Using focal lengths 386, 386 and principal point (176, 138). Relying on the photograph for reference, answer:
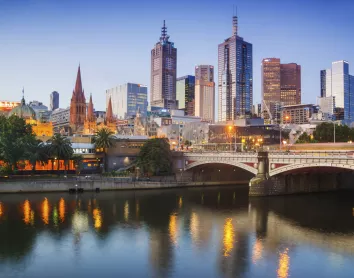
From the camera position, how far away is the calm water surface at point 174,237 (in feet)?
135

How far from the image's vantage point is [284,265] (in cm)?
4212

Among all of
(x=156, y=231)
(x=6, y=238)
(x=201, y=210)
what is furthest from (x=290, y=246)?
(x=6, y=238)

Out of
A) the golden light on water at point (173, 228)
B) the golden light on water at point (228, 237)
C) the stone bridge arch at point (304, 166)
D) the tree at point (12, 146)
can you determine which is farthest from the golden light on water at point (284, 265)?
the tree at point (12, 146)

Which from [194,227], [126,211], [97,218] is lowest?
[194,227]

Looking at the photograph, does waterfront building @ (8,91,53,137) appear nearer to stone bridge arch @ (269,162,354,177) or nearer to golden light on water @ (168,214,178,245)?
stone bridge arch @ (269,162,354,177)

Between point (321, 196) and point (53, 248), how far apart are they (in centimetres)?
6862

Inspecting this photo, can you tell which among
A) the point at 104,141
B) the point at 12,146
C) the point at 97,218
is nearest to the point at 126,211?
the point at 97,218

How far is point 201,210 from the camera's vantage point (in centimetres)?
7475

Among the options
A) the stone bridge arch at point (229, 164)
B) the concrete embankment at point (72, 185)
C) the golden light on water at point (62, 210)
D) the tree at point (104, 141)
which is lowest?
the golden light on water at point (62, 210)

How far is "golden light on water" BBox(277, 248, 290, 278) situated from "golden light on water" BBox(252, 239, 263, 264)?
2.53 m

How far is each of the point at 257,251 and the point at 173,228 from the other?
1549 centimetres

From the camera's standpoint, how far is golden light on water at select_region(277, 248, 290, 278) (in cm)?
3941

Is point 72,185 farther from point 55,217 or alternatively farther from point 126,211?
point 55,217

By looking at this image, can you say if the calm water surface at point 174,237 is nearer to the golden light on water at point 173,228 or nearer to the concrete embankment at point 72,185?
the golden light on water at point 173,228
